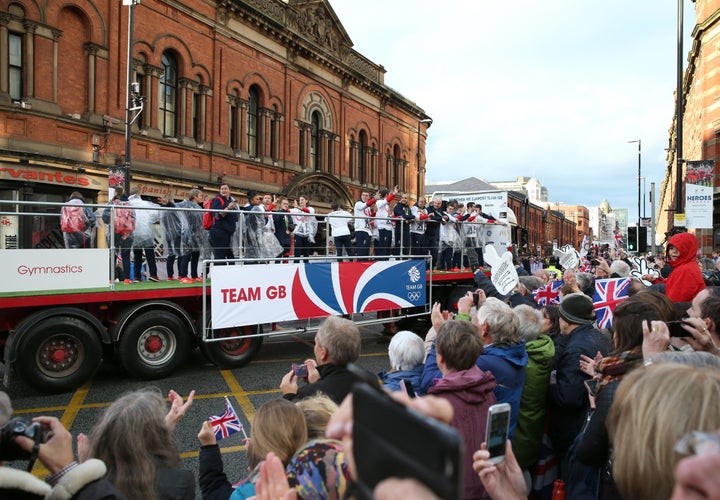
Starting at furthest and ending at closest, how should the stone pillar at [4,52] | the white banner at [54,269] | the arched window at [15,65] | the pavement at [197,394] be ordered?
1. the arched window at [15,65]
2. the stone pillar at [4,52]
3. the white banner at [54,269]
4. the pavement at [197,394]

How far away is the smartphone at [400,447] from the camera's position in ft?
2.35

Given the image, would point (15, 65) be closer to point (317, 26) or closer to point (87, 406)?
point (87, 406)

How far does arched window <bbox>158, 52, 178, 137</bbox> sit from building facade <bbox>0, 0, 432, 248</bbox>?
4cm

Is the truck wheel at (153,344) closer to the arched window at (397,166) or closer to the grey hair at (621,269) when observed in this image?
the grey hair at (621,269)

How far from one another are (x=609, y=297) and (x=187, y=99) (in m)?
19.2

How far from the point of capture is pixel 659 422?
1411mm

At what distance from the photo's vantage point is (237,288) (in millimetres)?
7902

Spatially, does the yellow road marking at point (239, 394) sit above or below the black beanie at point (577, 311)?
below

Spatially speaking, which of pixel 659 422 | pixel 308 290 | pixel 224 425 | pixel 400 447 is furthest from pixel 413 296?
pixel 400 447

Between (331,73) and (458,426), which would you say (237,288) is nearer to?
(458,426)

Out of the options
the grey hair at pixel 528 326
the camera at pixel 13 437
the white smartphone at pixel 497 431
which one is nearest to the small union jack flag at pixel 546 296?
the grey hair at pixel 528 326

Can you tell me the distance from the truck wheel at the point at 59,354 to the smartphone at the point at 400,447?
23.3 ft

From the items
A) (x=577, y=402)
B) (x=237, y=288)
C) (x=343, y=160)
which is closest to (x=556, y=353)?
(x=577, y=402)

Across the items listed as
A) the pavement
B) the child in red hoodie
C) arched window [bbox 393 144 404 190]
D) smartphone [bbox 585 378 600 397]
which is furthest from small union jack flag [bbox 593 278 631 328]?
arched window [bbox 393 144 404 190]
